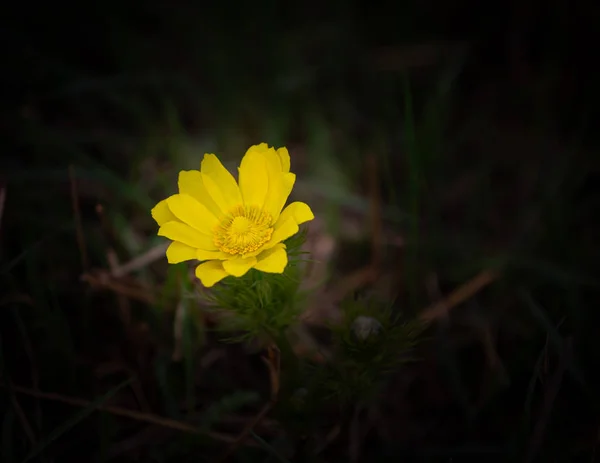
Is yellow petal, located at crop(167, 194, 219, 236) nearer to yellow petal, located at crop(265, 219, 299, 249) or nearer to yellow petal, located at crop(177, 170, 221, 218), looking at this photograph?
yellow petal, located at crop(177, 170, 221, 218)

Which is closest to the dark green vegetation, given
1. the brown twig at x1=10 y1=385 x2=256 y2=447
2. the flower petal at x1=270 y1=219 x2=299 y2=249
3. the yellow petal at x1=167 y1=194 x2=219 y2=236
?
the brown twig at x1=10 y1=385 x2=256 y2=447

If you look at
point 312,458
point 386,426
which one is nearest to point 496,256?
point 386,426

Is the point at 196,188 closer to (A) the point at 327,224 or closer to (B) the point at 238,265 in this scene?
(B) the point at 238,265

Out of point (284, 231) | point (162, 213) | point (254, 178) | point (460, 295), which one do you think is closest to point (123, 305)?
point (162, 213)

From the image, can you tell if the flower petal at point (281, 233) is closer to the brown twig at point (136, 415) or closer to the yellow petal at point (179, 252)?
the yellow petal at point (179, 252)

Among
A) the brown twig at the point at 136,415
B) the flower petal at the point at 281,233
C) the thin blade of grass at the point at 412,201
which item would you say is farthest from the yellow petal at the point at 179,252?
the thin blade of grass at the point at 412,201

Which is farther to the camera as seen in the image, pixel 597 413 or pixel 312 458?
pixel 597 413

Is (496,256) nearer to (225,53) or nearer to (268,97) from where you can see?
(268,97)
